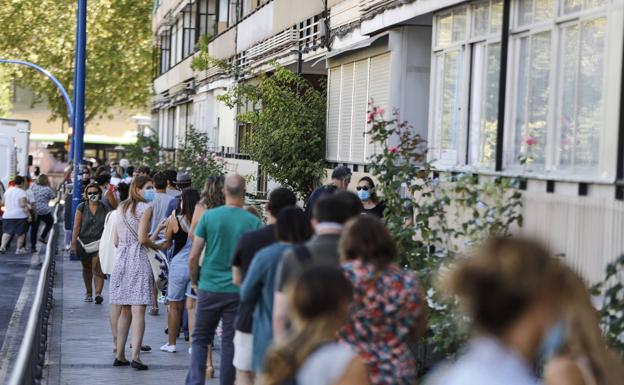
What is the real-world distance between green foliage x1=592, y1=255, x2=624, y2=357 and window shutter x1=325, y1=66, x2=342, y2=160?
11098 mm

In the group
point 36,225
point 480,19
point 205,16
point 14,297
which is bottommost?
point 14,297

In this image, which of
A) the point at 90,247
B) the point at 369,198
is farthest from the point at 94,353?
the point at 90,247

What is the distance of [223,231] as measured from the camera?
31.1 feet

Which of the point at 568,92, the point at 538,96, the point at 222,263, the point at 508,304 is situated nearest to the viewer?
the point at 508,304

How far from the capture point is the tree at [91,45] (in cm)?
7238

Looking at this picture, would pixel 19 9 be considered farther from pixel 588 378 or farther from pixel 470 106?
pixel 588 378

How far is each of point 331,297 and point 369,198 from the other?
8391mm

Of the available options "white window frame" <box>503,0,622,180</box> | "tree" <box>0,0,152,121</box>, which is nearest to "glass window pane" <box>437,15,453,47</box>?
"white window frame" <box>503,0,622,180</box>

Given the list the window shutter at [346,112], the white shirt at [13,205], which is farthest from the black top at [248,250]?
the white shirt at [13,205]

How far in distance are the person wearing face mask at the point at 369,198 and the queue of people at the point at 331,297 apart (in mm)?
17

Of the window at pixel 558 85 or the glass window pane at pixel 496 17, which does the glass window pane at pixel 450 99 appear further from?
the window at pixel 558 85

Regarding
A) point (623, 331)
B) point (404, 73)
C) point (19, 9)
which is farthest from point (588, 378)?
point (19, 9)

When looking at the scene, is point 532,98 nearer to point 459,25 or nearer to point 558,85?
point 558,85

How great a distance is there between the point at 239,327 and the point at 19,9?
66111 millimetres
